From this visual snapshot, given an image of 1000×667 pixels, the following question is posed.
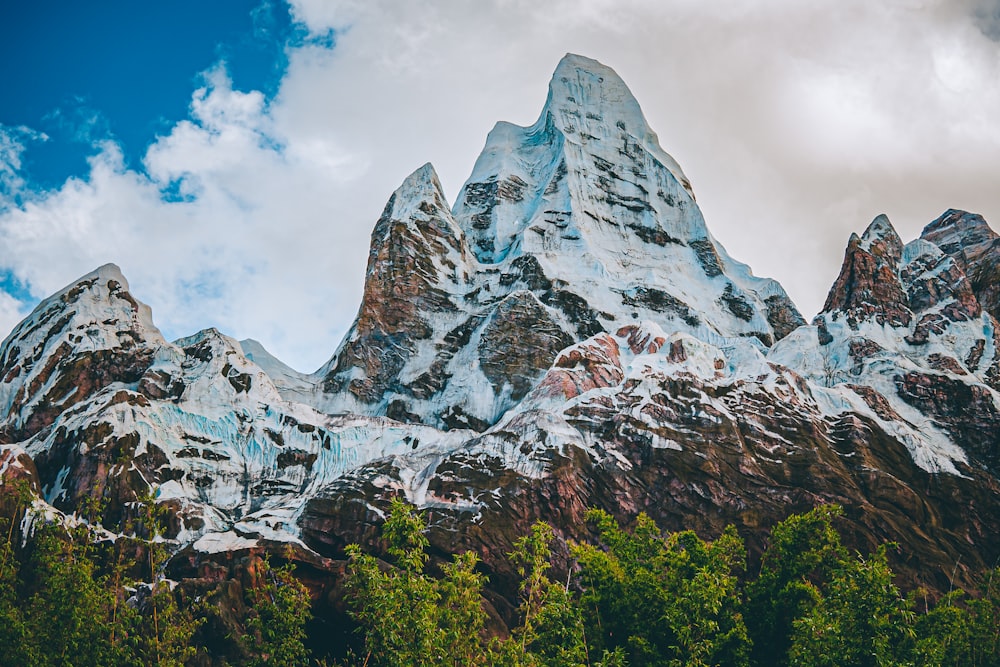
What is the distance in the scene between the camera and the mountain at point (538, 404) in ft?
205

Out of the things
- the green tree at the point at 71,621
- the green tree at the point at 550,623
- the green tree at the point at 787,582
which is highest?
the green tree at the point at 787,582

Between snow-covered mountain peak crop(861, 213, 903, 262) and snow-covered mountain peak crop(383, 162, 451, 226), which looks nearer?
snow-covered mountain peak crop(861, 213, 903, 262)

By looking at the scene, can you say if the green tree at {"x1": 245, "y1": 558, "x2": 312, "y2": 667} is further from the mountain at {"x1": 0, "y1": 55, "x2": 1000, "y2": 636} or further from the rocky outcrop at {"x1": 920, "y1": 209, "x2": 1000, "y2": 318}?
the rocky outcrop at {"x1": 920, "y1": 209, "x2": 1000, "y2": 318}

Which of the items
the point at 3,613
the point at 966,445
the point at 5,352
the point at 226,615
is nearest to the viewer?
the point at 3,613

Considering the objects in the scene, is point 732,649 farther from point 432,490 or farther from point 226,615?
point 432,490

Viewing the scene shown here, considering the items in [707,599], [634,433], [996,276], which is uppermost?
[996,276]

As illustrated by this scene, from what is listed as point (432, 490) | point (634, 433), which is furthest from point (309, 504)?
point (634, 433)

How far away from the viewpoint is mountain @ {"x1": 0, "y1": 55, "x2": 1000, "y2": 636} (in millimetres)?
62500

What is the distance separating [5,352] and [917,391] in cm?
7156

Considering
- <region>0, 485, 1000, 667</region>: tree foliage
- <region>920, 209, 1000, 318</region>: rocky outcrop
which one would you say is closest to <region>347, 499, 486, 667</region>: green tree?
<region>0, 485, 1000, 667</region>: tree foliage

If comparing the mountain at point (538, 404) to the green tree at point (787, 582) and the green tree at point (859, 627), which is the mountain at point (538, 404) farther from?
the green tree at point (859, 627)

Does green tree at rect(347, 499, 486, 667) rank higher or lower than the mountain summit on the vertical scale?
lower

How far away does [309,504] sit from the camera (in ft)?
202

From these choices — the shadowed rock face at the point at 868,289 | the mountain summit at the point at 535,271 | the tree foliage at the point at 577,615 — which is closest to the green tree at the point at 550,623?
the tree foliage at the point at 577,615
